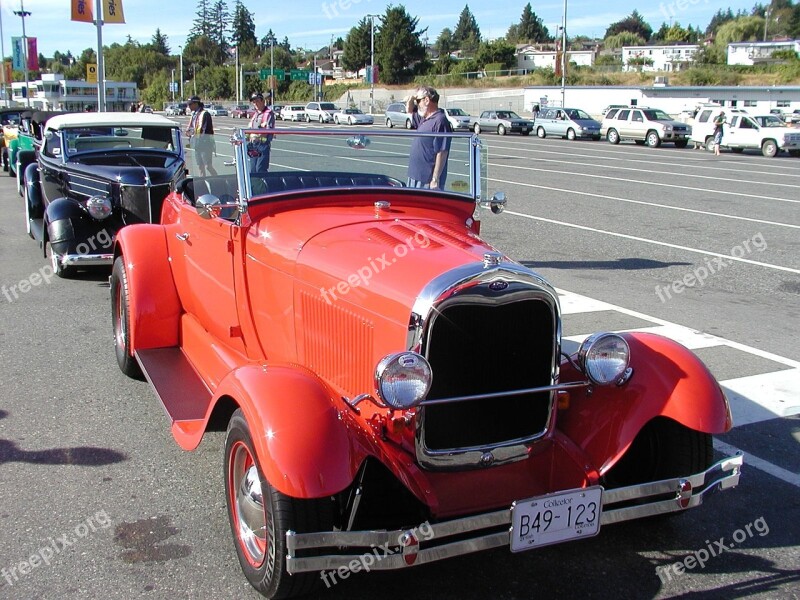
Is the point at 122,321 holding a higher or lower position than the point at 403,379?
lower

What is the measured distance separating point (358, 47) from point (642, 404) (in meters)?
91.0

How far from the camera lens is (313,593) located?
3021 mm

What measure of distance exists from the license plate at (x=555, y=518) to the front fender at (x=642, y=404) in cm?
43

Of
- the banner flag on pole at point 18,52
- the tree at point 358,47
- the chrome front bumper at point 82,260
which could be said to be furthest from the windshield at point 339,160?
the tree at point 358,47

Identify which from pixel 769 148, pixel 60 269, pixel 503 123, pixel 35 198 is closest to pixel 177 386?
pixel 60 269

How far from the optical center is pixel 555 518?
2.84 meters

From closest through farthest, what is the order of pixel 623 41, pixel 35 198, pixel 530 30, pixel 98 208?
pixel 98 208 < pixel 35 198 < pixel 623 41 < pixel 530 30

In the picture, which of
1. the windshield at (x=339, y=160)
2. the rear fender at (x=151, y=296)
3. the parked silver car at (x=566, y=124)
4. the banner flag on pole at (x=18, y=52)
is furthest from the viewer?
the banner flag on pole at (x=18, y=52)

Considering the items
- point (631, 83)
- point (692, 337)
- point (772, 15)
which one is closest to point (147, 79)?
point (631, 83)

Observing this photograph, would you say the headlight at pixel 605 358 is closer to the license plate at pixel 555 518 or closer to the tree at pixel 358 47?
the license plate at pixel 555 518

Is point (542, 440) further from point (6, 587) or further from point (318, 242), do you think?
point (6, 587)

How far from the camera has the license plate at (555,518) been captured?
9.10 feet

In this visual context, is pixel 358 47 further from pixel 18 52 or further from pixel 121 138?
pixel 121 138

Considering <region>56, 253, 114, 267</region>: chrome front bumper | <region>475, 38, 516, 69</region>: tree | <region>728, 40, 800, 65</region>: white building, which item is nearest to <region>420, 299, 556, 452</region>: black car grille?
<region>56, 253, 114, 267</region>: chrome front bumper
